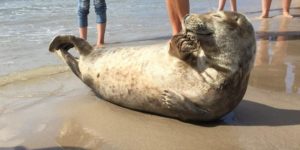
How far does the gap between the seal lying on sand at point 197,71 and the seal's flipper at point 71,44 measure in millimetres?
712

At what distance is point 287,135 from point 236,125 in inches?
14.8

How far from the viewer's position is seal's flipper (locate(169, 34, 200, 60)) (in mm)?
3129

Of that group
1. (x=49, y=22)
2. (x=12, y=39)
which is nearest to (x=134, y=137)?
(x=12, y=39)

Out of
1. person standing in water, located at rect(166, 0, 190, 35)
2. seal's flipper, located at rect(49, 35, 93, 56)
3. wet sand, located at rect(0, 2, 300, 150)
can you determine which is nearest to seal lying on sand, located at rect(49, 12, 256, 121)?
wet sand, located at rect(0, 2, 300, 150)

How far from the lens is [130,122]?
10.9 ft

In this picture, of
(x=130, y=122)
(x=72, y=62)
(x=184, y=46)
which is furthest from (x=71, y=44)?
(x=184, y=46)

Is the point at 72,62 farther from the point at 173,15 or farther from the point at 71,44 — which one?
the point at 173,15

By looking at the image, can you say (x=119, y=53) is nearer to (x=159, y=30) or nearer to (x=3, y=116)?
(x=3, y=116)

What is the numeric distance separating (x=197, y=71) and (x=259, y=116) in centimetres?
59

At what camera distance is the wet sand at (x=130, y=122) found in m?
2.92

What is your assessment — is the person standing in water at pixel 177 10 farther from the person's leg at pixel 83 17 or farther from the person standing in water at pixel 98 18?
the person's leg at pixel 83 17

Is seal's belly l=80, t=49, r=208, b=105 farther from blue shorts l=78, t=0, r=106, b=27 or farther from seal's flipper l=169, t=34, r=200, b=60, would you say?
blue shorts l=78, t=0, r=106, b=27

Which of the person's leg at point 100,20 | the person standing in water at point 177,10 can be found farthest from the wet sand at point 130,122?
the person's leg at point 100,20

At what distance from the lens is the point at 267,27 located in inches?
287
